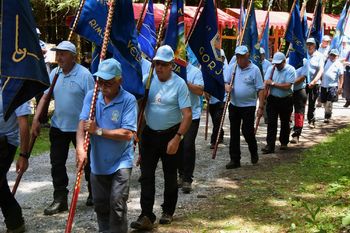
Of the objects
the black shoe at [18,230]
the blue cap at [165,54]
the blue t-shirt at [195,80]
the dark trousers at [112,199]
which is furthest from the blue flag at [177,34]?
the black shoe at [18,230]

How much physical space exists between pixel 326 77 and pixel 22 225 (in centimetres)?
1103

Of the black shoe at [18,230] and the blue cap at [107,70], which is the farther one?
the black shoe at [18,230]

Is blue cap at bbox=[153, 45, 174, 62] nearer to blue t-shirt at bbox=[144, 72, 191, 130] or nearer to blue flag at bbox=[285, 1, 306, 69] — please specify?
blue t-shirt at bbox=[144, 72, 191, 130]

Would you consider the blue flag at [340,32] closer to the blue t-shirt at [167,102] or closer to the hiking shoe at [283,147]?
the hiking shoe at [283,147]

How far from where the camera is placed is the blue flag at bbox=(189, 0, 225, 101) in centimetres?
875

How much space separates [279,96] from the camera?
35.1 feet

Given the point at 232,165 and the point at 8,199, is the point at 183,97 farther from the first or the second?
the point at 232,165

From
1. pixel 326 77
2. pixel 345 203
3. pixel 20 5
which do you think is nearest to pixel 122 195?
pixel 20 5

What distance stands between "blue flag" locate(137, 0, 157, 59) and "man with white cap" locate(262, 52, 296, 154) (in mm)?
2538

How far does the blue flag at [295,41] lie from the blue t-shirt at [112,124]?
8377 millimetres

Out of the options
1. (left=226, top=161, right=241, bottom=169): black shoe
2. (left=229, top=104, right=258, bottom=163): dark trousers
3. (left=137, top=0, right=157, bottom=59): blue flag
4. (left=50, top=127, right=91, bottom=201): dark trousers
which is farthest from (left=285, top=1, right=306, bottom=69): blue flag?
(left=50, top=127, right=91, bottom=201): dark trousers

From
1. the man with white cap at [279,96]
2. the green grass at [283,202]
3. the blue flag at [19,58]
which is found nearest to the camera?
the blue flag at [19,58]

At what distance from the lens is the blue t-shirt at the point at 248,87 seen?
9109mm

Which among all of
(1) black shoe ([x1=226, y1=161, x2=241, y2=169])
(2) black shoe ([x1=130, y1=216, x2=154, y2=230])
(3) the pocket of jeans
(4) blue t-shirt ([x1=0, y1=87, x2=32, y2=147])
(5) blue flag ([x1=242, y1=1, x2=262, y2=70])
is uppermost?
(5) blue flag ([x1=242, y1=1, x2=262, y2=70])
